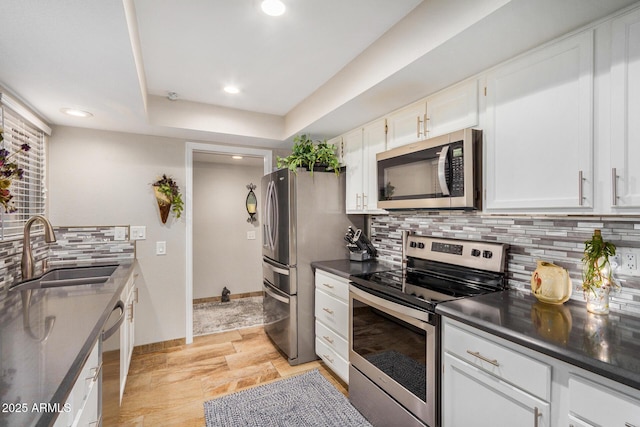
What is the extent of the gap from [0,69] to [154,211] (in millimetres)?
1612

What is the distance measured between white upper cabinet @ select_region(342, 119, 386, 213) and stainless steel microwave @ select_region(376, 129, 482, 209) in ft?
0.70

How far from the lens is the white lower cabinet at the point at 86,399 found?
0.90 meters

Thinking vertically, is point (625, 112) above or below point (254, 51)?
below

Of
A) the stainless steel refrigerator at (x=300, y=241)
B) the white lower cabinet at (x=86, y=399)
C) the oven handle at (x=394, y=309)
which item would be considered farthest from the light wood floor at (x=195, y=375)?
the oven handle at (x=394, y=309)

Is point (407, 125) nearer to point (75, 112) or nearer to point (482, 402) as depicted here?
point (482, 402)

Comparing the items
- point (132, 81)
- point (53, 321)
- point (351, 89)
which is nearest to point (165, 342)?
point (53, 321)

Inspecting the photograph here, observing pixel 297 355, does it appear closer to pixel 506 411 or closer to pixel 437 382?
pixel 437 382

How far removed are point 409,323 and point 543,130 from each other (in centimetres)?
113

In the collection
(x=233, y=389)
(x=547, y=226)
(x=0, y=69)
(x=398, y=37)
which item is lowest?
(x=233, y=389)

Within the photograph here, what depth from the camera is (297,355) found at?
271cm

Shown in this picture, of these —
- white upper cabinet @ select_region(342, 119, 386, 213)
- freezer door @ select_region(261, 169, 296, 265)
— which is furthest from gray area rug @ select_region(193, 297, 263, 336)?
white upper cabinet @ select_region(342, 119, 386, 213)

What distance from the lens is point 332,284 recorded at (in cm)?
244

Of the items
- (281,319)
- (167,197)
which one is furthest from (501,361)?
(167,197)

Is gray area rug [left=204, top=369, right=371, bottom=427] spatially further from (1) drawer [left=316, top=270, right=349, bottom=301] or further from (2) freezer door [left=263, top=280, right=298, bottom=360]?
(1) drawer [left=316, top=270, right=349, bottom=301]
